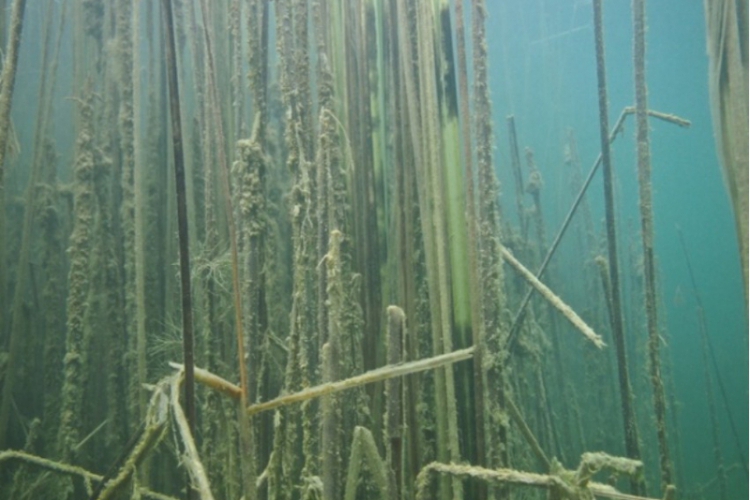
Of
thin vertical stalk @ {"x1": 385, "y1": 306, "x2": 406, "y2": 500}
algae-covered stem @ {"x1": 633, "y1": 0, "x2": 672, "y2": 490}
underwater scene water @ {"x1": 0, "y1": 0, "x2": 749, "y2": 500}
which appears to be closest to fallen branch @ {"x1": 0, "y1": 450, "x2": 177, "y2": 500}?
underwater scene water @ {"x1": 0, "y1": 0, "x2": 749, "y2": 500}

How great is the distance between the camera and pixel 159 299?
2.18 metres

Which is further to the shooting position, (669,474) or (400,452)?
(669,474)

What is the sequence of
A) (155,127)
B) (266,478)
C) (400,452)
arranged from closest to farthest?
(400,452) < (266,478) < (155,127)

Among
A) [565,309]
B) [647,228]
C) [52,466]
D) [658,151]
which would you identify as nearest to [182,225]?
[565,309]

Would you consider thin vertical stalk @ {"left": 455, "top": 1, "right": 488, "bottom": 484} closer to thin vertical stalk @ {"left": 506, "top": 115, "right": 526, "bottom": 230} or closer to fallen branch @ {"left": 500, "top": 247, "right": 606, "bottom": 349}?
fallen branch @ {"left": 500, "top": 247, "right": 606, "bottom": 349}

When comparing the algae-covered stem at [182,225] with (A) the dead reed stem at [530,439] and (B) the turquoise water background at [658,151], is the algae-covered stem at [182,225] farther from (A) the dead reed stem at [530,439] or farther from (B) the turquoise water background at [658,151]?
(B) the turquoise water background at [658,151]

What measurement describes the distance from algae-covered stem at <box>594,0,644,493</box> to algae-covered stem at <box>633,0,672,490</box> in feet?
0.29

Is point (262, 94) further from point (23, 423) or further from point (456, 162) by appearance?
point (23, 423)

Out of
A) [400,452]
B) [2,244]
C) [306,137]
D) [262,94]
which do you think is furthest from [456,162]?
[2,244]

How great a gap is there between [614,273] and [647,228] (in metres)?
0.22

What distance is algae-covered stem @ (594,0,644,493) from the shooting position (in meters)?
1.65

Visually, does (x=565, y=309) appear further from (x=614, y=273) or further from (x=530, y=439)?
(x=530, y=439)

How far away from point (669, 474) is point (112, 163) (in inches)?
87.4

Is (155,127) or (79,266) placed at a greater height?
(155,127)
